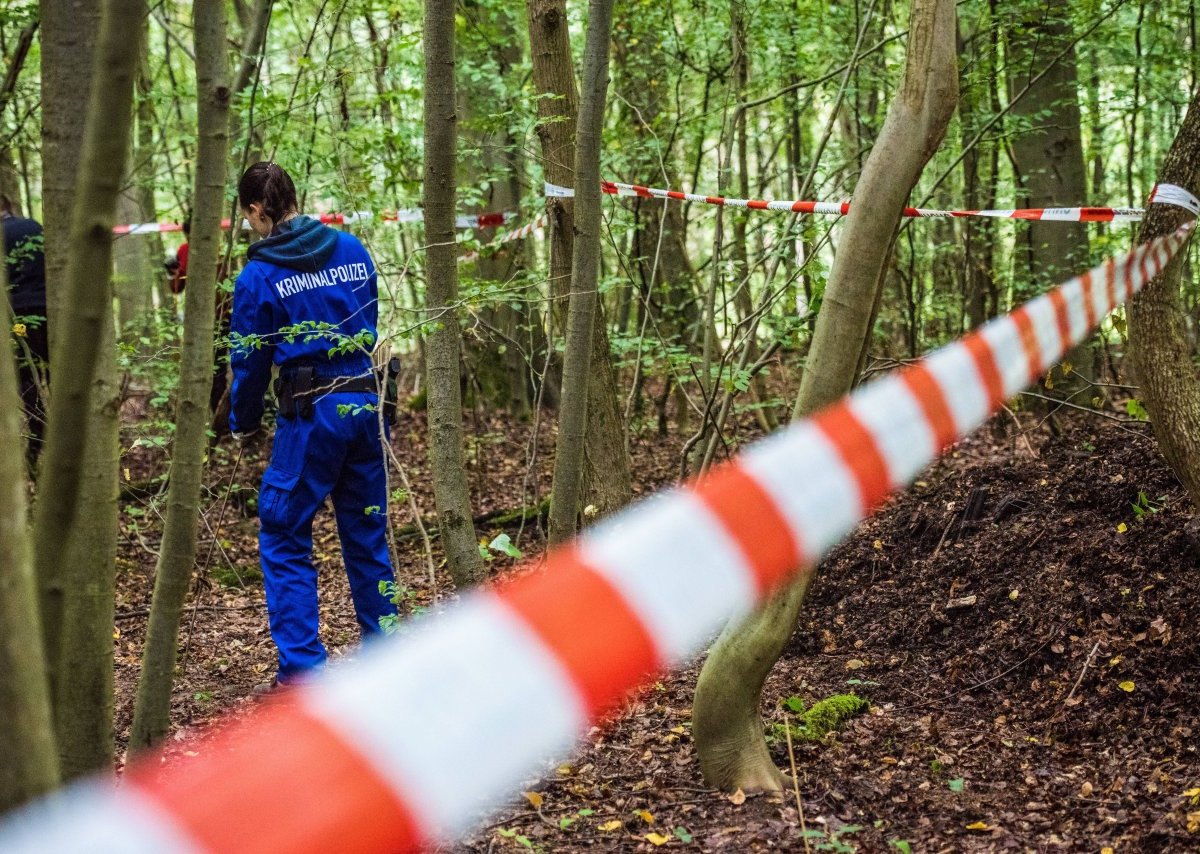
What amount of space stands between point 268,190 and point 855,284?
2.57 metres

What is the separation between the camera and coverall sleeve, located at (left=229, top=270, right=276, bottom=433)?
4312 mm

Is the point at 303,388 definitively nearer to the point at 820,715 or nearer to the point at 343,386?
the point at 343,386

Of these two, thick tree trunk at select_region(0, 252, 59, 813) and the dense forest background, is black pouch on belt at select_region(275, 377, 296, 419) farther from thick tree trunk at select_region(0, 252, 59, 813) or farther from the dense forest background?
thick tree trunk at select_region(0, 252, 59, 813)

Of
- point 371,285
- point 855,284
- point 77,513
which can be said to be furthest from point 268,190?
point 77,513

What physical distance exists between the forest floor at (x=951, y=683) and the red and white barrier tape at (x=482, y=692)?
137 centimetres

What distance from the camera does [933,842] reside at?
9.47ft

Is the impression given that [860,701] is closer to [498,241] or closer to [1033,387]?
[498,241]

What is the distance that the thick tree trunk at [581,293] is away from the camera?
386cm

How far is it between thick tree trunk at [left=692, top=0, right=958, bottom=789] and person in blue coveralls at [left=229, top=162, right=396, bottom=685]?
1.85m

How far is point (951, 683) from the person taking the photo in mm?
4215

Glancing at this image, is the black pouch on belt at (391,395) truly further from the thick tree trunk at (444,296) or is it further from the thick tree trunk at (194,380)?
the thick tree trunk at (194,380)

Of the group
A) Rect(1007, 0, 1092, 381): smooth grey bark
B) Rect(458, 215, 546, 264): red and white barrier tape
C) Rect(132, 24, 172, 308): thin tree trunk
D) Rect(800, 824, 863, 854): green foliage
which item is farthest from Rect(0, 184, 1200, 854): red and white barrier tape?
Rect(1007, 0, 1092, 381): smooth grey bark

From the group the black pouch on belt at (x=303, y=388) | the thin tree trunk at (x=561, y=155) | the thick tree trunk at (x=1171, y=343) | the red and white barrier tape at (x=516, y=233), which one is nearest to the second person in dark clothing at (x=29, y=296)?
the black pouch on belt at (x=303, y=388)

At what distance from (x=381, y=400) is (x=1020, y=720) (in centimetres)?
267
